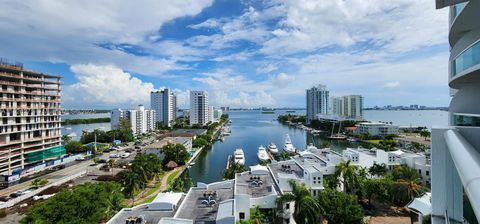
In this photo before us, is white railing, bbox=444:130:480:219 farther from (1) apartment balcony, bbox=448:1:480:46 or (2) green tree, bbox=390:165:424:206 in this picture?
(2) green tree, bbox=390:165:424:206

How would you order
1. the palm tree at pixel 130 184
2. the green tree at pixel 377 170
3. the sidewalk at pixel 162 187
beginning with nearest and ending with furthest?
the palm tree at pixel 130 184 < the sidewalk at pixel 162 187 < the green tree at pixel 377 170

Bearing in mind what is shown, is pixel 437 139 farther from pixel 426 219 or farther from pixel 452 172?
pixel 426 219

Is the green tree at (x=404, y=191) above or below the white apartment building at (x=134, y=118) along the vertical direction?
below

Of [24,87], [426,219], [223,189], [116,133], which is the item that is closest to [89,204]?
[223,189]

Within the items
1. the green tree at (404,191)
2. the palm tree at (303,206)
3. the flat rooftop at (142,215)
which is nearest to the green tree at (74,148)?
the flat rooftop at (142,215)

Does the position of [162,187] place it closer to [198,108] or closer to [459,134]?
[459,134]

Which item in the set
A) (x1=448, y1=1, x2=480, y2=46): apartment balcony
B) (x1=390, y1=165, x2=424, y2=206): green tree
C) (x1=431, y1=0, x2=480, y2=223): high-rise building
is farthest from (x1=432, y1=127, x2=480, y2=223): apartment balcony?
(x1=390, y1=165, x2=424, y2=206): green tree

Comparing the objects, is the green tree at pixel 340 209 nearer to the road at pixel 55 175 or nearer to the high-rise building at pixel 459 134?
the high-rise building at pixel 459 134
